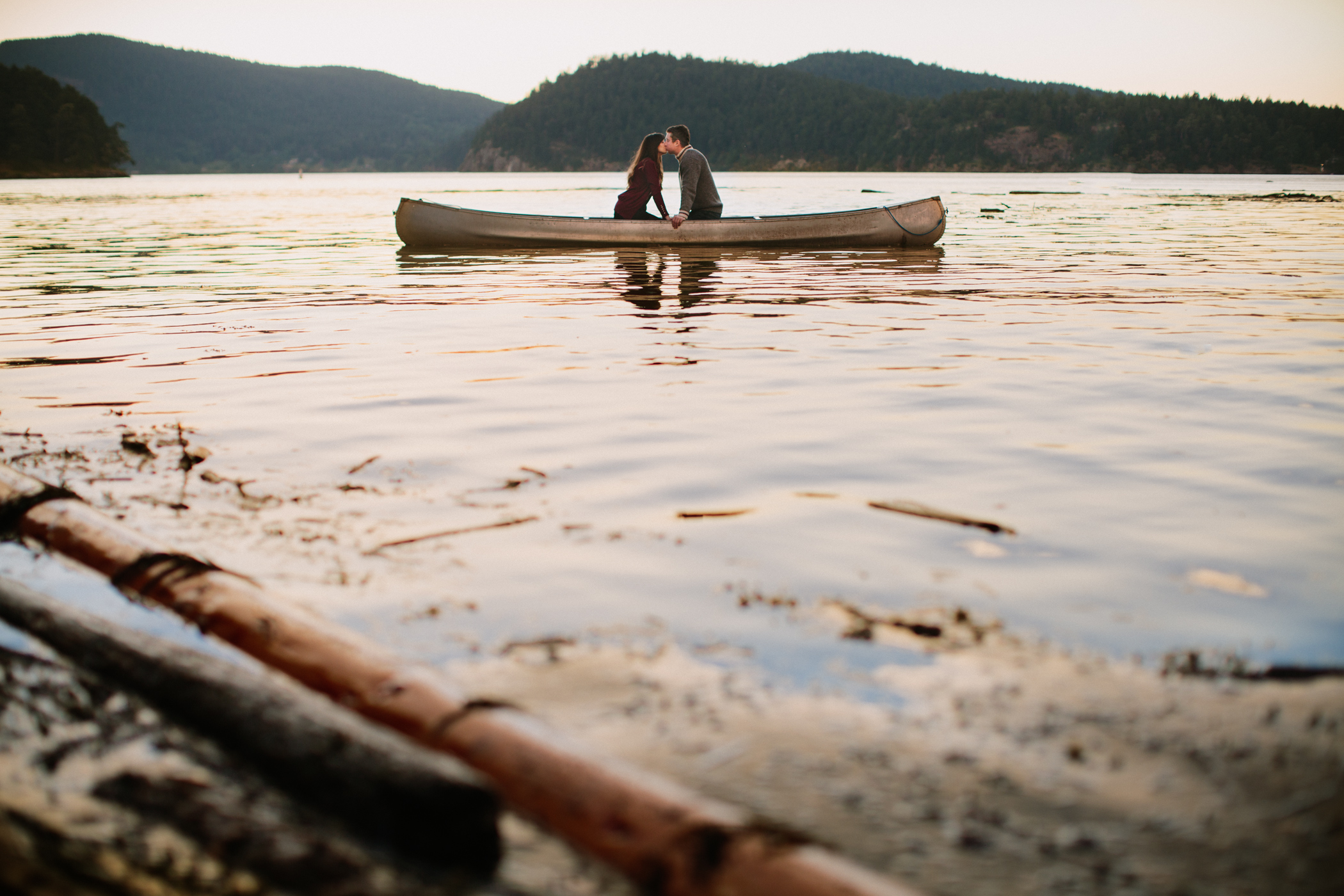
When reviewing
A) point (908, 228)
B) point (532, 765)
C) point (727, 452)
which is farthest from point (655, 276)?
point (532, 765)

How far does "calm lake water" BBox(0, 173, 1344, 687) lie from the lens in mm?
2906

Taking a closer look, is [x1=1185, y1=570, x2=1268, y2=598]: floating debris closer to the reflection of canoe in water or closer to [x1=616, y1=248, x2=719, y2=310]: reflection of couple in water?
[x1=616, y1=248, x2=719, y2=310]: reflection of couple in water

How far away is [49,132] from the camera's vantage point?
106438mm

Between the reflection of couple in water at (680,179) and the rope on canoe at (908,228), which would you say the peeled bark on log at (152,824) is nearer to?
the reflection of couple in water at (680,179)

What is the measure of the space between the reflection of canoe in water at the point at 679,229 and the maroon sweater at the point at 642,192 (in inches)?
11.6

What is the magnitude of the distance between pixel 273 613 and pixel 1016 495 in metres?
2.88

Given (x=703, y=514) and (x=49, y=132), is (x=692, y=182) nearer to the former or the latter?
(x=703, y=514)

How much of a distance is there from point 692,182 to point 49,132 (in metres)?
120

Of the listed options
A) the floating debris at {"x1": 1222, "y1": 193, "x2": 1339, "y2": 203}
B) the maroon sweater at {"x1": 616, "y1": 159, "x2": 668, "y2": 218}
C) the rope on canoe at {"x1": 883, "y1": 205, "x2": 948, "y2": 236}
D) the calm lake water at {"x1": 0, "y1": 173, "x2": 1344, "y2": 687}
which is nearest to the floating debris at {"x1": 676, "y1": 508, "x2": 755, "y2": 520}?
the calm lake water at {"x1": 0, "y1": 173, "x2": 1344, "y2": 687}

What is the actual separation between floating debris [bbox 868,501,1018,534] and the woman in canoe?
11524mm

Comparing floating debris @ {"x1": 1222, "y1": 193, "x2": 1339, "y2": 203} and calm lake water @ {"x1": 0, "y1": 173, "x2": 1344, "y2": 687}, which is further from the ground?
floating debris @ {"x1": 1222, "y1": 193, "x2": 1339, "y2": 203}

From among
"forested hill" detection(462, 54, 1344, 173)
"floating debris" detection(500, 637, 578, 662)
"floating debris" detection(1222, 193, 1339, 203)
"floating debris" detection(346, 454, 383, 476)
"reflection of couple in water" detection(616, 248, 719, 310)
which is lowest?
"floating debris" detection(500, 637, 578, 662)

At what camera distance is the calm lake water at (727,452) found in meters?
2.91

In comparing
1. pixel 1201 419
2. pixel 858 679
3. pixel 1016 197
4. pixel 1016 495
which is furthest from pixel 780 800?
pixel 1016 197
